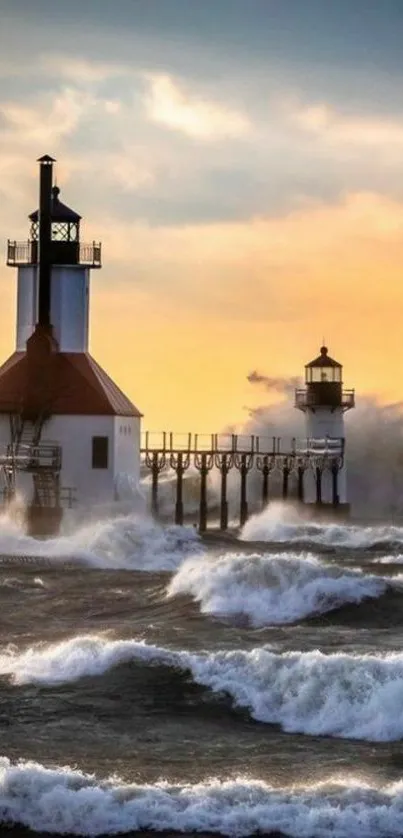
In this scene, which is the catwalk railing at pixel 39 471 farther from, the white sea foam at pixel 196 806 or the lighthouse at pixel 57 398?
the white sea foam at pixel 196 806

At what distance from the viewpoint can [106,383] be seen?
251ft

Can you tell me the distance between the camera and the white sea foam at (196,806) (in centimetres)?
2475

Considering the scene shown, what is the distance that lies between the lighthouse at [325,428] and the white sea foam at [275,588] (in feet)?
134

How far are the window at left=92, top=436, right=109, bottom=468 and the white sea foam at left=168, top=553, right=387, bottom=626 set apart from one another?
92.6 ft

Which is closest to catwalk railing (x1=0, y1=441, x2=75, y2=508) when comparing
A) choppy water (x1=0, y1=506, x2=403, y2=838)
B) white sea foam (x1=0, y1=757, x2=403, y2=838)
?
choppy water (x1=0, y1=506, x2=403, y2=838)

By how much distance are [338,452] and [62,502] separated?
666 inches

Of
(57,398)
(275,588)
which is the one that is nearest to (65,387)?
(57,398)

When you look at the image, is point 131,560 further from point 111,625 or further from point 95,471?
point 111,625

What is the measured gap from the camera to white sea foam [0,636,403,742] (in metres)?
30.4

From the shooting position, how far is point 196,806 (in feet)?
82.9

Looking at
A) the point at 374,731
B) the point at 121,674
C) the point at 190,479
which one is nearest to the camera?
the point at 374,731

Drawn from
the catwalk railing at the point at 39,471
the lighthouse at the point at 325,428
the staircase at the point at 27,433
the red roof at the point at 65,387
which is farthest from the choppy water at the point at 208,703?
the lighthouse at the point at 325,428

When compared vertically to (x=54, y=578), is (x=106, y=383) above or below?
above

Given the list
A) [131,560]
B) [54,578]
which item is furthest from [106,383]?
[54,578]
